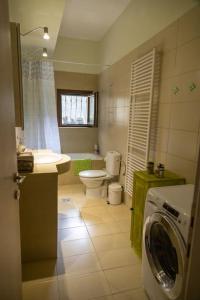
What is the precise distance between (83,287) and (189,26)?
7.45 feet

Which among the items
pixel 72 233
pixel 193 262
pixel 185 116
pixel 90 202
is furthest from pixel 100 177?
pixel 193 262

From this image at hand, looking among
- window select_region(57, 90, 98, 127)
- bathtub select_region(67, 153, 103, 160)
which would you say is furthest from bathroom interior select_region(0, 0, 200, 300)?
window select_region(57, 90, 98, 127)

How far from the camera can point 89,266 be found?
5.80 ft

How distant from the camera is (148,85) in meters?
2.17

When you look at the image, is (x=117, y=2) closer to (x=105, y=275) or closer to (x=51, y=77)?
(x=51, y=77)

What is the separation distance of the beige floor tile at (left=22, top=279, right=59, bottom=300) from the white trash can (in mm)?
1482

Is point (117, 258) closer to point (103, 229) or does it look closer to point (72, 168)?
point (103, 229)

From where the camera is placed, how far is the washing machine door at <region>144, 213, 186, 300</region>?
3.57 feet

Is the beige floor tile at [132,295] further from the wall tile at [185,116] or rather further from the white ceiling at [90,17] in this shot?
the white ceiling at [90,17]

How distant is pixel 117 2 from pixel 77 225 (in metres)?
2.89

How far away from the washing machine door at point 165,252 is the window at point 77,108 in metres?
3.10

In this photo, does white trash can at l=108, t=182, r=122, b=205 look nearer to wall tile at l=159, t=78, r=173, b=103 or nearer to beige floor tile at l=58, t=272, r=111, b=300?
beige floor tile at l=58, t=272, r=111, b=300

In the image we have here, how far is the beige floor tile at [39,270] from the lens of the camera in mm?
1640

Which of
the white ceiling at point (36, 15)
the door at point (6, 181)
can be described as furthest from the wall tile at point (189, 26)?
the door at point (6, 181)
